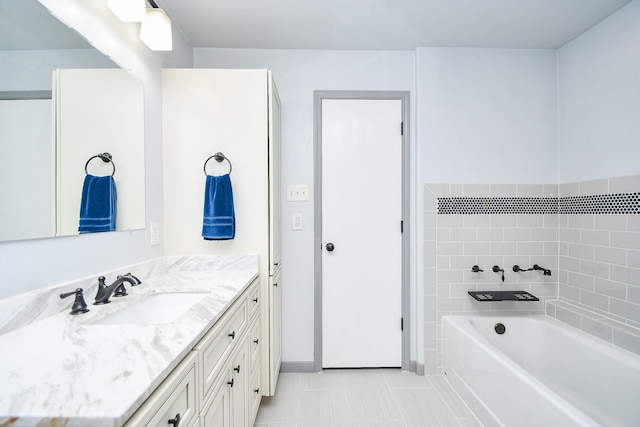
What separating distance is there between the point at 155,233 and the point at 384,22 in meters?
1.97

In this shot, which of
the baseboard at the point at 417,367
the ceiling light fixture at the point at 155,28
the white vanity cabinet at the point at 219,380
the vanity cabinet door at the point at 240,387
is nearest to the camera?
the white vanity cabinet at the point at 219,380

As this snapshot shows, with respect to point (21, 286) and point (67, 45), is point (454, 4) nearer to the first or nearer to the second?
point (67, 45)

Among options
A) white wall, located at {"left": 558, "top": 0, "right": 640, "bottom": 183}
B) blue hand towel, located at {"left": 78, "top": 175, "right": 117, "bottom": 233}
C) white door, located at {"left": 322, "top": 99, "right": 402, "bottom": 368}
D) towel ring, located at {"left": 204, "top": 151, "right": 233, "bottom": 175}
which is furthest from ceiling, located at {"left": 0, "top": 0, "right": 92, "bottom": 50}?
white wall, located at {"left": 558, "top": 0, "right": 640, "bottom": 183}

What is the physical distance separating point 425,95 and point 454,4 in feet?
1.93

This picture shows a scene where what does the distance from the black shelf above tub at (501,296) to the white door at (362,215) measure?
561mm

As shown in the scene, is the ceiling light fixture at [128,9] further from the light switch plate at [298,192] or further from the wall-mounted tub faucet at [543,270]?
the wall-mounted tub faucet at [543,270]

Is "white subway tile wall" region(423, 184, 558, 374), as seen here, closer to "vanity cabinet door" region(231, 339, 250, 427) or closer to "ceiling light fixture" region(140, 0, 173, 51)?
"vanity cabinet door" region(231, 339, 250, 427)

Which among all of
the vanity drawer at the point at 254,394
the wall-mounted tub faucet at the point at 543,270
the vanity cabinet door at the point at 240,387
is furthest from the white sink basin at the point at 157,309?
the wall-mounted tub faucet at the point at 543,270

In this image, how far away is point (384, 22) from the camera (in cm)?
189

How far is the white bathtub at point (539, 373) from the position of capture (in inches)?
52.0

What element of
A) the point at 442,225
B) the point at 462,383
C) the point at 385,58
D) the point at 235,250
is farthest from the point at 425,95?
the point at 462,383

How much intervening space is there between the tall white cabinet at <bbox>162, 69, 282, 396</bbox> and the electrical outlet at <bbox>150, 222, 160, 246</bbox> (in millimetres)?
68

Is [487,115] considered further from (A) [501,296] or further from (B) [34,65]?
(B) [34,65]

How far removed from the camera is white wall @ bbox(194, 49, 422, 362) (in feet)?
7.30
